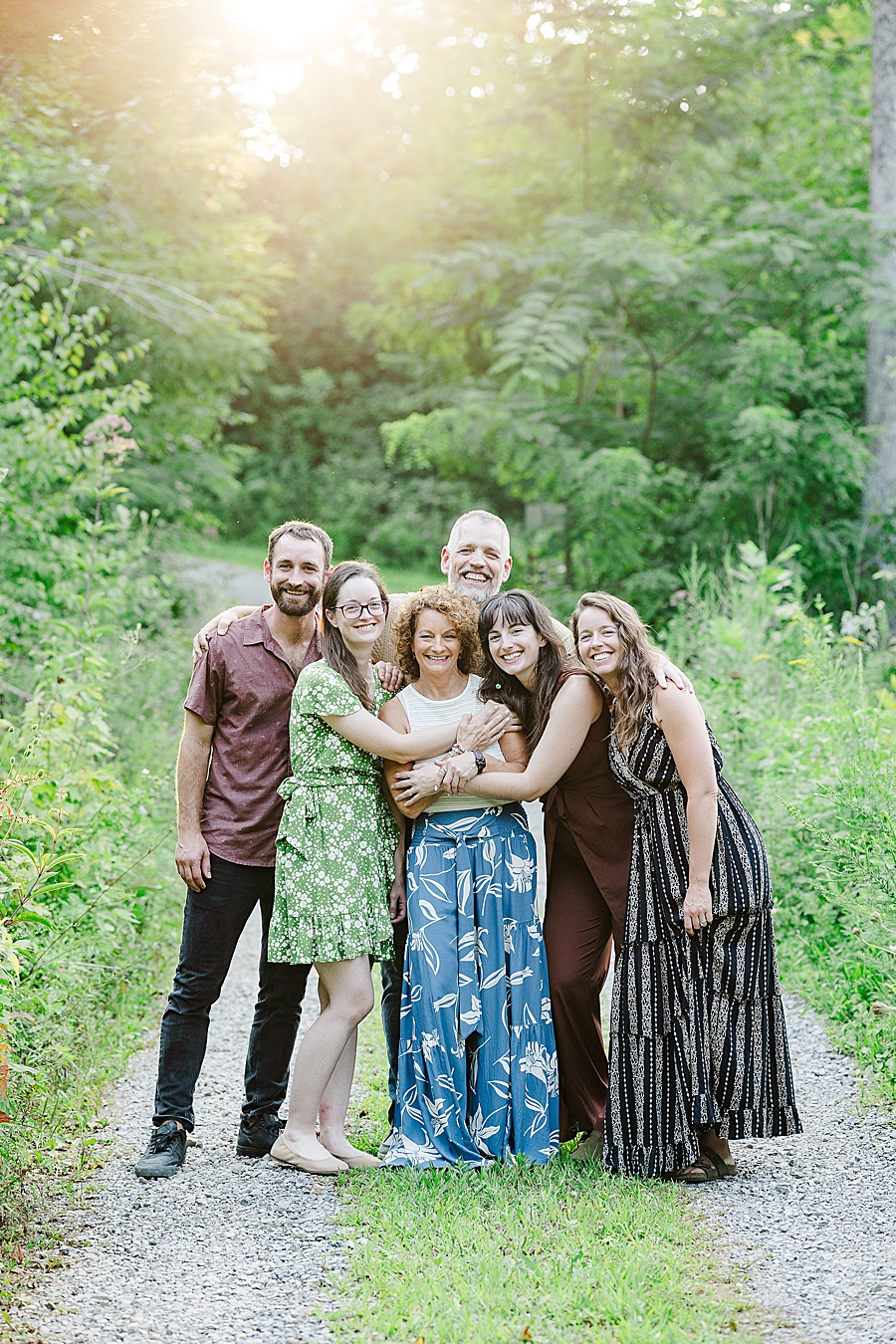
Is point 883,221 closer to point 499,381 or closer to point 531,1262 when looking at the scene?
point 499,381

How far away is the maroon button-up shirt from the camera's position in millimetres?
3842

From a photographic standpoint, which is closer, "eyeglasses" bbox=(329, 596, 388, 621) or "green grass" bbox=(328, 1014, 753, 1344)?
"green grass" bbox=(328, 1014, 753, 1344)

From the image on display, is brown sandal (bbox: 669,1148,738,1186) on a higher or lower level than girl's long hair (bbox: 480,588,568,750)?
lower

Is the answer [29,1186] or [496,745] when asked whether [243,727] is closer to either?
[496,745]

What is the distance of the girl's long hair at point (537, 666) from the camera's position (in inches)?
147

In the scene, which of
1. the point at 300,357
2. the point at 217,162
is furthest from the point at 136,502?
the point at 300,357

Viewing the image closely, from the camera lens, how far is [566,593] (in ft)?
38.9

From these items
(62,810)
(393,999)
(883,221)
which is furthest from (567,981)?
(883,221)

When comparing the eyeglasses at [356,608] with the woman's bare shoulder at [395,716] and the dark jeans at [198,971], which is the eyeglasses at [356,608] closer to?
the woman's bare shoulder at [395,716]

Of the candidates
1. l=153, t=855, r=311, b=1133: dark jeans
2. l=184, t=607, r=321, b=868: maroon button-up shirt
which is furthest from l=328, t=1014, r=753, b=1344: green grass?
l=184, t=607, r=321, b=868: maroon button-up shirt

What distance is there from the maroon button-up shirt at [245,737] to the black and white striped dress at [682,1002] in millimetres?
1060

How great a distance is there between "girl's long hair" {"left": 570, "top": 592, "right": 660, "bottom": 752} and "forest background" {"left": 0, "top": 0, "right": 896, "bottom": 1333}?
136cm

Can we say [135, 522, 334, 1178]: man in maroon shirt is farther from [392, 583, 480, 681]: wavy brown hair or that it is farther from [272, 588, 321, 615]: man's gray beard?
[392, 583, 480, 681]: wavy brown hair

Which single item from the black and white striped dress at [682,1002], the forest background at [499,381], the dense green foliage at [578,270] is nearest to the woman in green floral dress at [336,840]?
the black and white striped dress at [682,1002]
